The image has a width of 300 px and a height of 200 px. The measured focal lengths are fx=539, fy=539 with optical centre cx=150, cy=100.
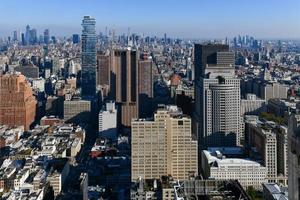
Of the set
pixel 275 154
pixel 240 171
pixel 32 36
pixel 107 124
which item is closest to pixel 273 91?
pixel 107 124

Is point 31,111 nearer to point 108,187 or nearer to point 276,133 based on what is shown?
point 108,187

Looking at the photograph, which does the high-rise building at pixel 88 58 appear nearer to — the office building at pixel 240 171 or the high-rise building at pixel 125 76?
the high-rise building at pixel 125 76

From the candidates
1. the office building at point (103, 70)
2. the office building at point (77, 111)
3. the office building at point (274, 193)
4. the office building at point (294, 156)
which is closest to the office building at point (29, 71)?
the office building at point (103, 70)

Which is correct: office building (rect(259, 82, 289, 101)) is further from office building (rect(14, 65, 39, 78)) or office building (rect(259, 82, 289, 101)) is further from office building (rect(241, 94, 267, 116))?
office building (rect(14, 65, 39, 78))

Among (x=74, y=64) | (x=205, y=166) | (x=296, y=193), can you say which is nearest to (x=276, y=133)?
(x=205, y=166)

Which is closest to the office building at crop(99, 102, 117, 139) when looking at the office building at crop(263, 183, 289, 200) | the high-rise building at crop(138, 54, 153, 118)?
the high-rise building at crop(138, 54, 153, 118)

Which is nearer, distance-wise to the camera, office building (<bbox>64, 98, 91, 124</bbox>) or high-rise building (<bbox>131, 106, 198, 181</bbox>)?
high-rise building (<bbox>131, 106, 198, 181</bbox>)

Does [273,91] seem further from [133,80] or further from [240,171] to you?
[240,171]
